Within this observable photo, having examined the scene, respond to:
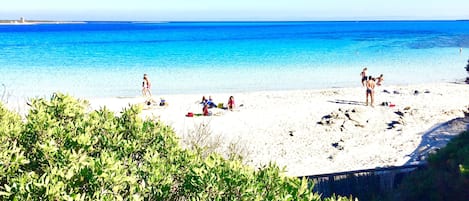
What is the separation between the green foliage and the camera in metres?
7.39

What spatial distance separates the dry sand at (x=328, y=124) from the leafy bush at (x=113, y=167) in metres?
7.38

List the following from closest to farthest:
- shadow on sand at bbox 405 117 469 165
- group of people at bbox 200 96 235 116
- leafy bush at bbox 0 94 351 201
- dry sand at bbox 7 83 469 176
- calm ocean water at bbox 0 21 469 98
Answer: leafy bush at bbox 0 94 351 201
shadow on sand at bbox 405 117 469 165
dry sand at bbox 7 83 469 176
group of people at bbox 200 96 235 116
calm ocean water at bbox 0 21 469 98

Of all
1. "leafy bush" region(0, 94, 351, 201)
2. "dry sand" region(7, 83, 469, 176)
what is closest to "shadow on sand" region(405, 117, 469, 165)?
"dry sand" region(7, 83, 469, 176)

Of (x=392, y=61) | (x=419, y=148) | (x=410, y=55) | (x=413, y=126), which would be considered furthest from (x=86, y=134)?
(x=410, y=55)

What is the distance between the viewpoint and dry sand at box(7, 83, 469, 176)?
45.3 feet

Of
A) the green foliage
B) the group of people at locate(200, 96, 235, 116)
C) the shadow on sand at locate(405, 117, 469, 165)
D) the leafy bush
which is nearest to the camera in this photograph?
the leafy bush

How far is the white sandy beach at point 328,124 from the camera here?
13875 millimetres

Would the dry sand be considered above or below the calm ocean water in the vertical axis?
below

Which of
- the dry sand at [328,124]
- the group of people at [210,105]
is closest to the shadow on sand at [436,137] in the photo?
the dry sand at [328,124]

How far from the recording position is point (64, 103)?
17.5ft

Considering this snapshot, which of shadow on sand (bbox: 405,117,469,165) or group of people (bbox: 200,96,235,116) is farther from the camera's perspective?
group of people (bbox: 200,96,235,116)

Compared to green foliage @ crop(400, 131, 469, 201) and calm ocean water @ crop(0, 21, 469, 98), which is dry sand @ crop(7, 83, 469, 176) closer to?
green foliage @ crop(400, 131, 469, 201)

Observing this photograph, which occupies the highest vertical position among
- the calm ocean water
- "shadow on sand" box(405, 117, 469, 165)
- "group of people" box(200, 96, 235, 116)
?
the calm ocean water

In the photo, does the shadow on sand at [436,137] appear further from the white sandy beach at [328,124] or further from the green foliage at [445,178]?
the green foliage at [445,178]
